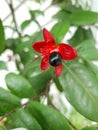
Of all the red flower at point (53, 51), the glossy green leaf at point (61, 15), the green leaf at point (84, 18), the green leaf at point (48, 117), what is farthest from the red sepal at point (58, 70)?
the glossy green leaf at point (61, 15)

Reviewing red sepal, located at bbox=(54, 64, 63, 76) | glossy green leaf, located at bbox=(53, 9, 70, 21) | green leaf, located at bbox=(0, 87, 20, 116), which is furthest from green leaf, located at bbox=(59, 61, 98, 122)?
glossy green leaf, located at bbox=(53, 9, 70, 21)

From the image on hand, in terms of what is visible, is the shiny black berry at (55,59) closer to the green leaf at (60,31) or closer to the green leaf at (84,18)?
the green leaf at (60,31)

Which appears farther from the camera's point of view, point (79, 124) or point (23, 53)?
point (79, 124)

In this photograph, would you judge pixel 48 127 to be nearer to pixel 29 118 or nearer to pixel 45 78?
pixel 29 118

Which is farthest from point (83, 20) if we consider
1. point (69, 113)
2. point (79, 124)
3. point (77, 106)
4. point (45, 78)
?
point (69, 113)

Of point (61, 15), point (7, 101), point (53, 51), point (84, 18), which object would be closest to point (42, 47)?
point (53, 51)

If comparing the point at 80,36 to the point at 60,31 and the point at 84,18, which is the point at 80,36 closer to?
the point at 84,18

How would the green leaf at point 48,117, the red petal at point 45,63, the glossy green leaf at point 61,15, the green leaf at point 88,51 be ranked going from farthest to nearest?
the glossy green leaf at point 61,15
the green leaf at point 88,51
the red petal at point 45,63
the green leaf at point 48,117
